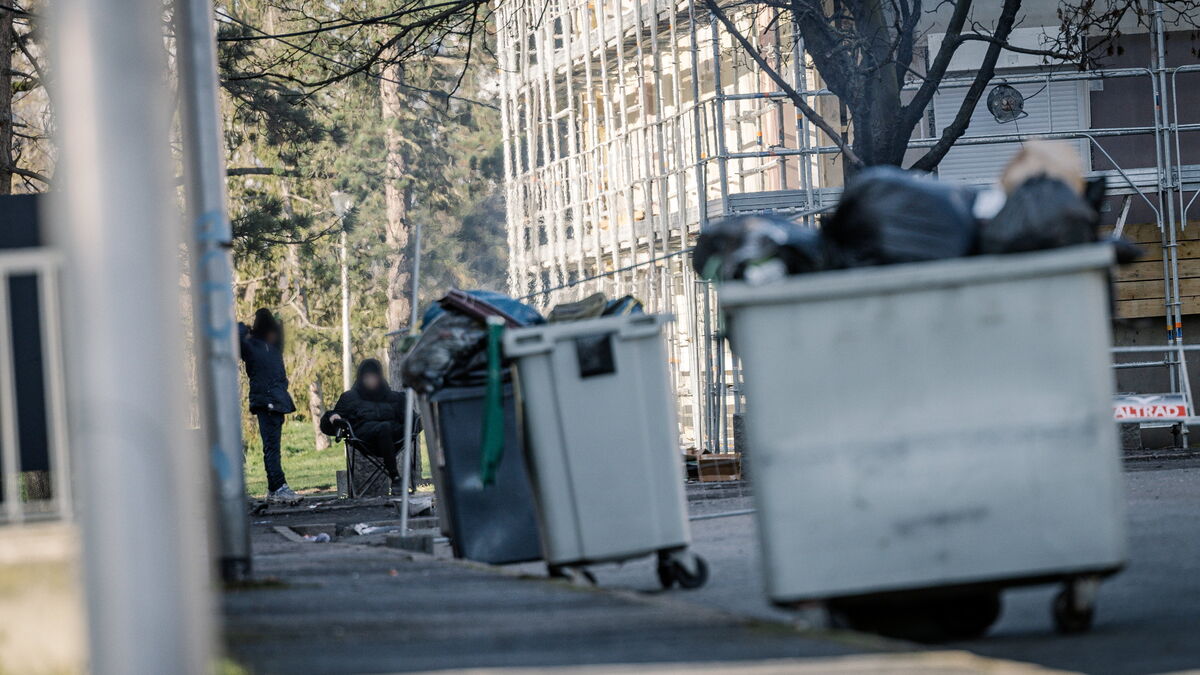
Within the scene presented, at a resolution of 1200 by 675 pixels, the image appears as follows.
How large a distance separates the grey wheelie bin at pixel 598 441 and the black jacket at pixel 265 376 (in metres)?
9.15

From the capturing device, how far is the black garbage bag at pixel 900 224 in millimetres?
5352

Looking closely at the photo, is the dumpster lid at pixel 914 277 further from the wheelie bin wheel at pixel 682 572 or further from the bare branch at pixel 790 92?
the bare branch at pixel 790 92

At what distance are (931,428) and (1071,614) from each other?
29.9 inches

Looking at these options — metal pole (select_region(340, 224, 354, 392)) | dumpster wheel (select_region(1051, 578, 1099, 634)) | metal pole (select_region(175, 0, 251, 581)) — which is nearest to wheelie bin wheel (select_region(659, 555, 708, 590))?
metal pole (select_region(175, 0, 251, 581))

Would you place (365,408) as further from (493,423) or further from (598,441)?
(598,441)

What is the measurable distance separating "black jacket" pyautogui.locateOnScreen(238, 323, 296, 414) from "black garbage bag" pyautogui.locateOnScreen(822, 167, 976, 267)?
438 inches

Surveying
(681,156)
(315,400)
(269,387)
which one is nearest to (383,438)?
(269,387)

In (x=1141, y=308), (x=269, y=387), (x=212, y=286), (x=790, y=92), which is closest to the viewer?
(x=212, y=286)

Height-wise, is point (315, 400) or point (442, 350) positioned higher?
point (442, 350)

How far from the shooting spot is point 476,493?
28.2ft

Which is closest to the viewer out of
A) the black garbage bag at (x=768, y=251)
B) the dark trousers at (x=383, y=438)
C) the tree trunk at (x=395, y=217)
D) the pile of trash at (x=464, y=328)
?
the black garbage bag at (x=768, y=251)

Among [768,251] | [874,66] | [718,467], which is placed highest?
[874,66]

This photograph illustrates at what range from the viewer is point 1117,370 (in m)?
20.5

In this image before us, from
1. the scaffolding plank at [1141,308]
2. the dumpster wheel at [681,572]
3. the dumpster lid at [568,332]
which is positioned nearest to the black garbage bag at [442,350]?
the dumpster lid at [568,332]
